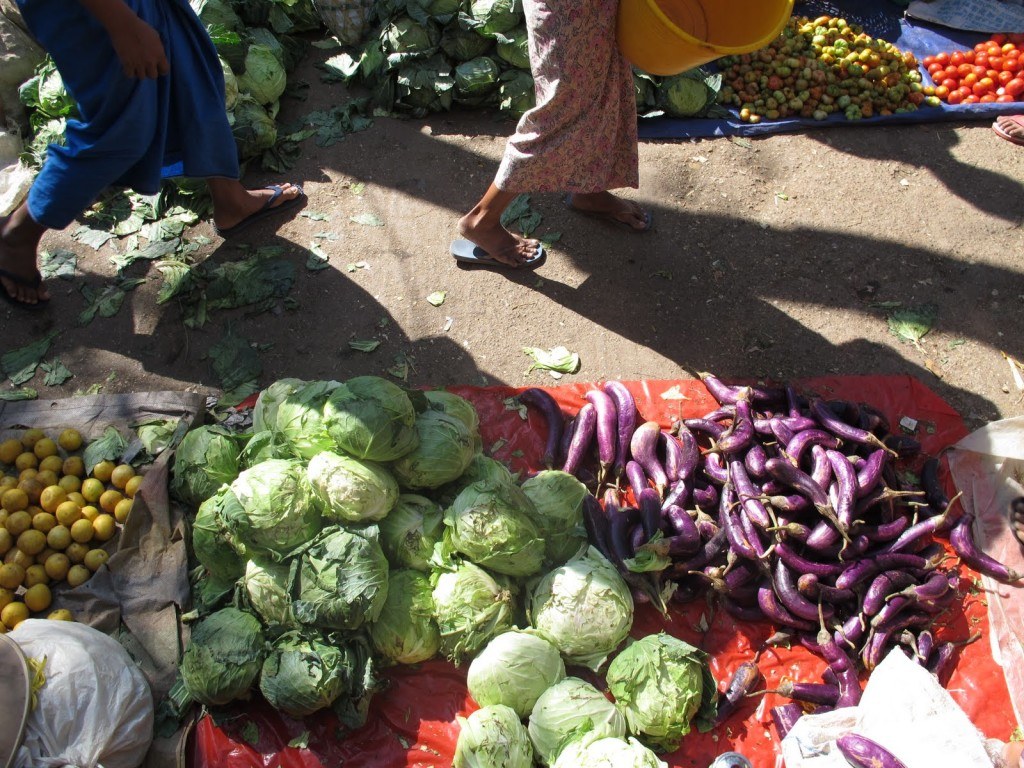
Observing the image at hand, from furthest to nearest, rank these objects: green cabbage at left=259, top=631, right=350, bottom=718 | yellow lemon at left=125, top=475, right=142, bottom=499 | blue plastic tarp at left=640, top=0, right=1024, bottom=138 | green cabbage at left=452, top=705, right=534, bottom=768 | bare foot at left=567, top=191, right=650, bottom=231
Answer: blue plastic tarp at left=640, top=0, right=1024, bottom=138 < bare foot at left=567, top=191, right=650, bottom=231 < yellow lemon at left=125, top=475, right=142, bottom=499 < green cabbage at left=259, top=631, right=350, bottom=718 < green cabbage at left=452, top=705, right=534, bottom=768

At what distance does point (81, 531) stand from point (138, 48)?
2.34 metres

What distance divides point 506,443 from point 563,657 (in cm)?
119

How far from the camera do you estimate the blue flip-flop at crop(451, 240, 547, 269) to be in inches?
183

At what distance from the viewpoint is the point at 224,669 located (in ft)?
8.72

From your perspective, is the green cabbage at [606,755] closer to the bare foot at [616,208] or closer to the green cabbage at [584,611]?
the green cabbage at [584,611]

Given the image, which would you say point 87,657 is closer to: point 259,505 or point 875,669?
point 259,505

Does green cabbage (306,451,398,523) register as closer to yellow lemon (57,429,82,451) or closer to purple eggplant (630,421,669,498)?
purple eggplant (630,421,669,498)

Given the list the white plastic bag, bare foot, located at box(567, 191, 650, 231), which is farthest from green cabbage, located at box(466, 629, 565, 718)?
bare foot, located at box(567, 191, 650, 231)

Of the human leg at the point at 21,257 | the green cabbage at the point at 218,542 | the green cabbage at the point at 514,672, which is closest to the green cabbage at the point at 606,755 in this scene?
the green cabbage at the point at 514,672

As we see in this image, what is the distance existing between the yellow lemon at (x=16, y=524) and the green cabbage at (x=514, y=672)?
223 centimetres

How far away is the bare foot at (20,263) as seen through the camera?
415cm

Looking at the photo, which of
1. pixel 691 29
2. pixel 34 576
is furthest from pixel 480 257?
pixel 34 576

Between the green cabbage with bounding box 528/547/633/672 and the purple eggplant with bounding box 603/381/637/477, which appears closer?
the green cabbage with bounding box 528/547/633/672

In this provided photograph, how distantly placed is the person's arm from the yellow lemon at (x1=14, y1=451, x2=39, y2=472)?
6.48 feet
